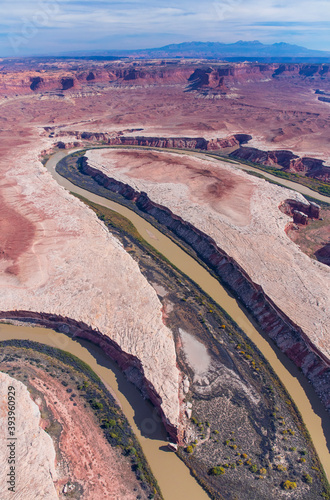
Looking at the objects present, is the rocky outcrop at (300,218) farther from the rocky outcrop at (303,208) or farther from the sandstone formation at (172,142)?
the sandstone formation at (172,142)

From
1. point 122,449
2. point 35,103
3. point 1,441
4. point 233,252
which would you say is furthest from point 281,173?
point 35,103

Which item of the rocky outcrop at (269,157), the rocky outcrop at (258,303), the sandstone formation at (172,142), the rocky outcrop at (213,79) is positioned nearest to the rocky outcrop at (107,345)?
the rocky outcrop at (258,303)

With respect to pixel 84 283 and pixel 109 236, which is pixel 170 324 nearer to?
pixel 84 283

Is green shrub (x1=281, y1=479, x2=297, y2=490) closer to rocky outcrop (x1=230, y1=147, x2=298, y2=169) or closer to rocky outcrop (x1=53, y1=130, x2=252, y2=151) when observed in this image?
rocky outcrop (x1=230, y1=147, x2=298, y2=169)

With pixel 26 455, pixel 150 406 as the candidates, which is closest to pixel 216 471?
pixel 150 406

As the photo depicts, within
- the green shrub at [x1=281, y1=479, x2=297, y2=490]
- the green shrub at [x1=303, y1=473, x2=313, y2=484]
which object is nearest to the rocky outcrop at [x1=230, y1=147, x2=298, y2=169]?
the green shrub at [x1=303, y1=473, x2=313, y2=484]

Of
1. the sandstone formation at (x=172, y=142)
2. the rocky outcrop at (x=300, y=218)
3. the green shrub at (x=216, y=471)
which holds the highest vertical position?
the sandstone formation at (x=172, y=142)
